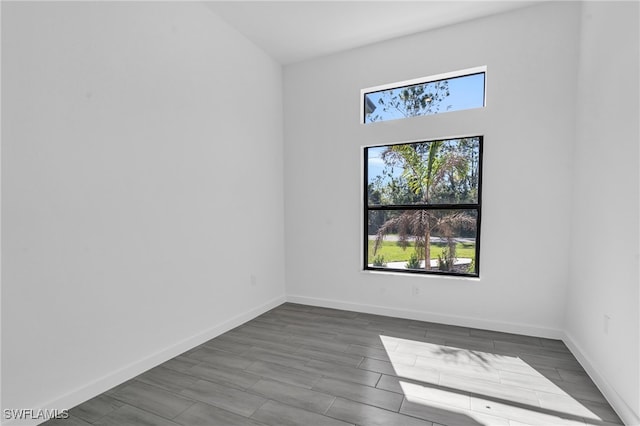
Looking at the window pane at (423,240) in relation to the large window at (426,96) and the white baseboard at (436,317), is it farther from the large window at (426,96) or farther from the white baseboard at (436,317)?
the large window at (426,96)

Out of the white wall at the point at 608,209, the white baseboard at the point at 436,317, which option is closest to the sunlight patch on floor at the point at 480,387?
the white wall at the point at 608,209

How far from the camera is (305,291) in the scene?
4.22 metres

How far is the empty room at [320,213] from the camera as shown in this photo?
6.24 feet

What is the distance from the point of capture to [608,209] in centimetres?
220

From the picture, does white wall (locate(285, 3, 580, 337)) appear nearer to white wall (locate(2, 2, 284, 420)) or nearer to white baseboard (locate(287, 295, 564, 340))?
white baseboard (locate(287, 295, 564, 340))

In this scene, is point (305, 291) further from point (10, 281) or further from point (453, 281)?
point (10, 281)

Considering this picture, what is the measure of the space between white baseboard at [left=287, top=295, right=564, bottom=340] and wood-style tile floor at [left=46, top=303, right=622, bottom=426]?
10 cm

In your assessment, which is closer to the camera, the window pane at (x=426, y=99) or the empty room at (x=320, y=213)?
the empty room at (x=320, y=213)

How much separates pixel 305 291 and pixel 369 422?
2.43m

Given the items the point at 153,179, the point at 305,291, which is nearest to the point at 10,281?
the point at 153,179

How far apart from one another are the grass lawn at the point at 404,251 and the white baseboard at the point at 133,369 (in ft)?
5.56

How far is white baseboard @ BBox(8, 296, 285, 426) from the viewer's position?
6.42 ft

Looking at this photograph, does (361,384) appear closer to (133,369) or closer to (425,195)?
(133,369)

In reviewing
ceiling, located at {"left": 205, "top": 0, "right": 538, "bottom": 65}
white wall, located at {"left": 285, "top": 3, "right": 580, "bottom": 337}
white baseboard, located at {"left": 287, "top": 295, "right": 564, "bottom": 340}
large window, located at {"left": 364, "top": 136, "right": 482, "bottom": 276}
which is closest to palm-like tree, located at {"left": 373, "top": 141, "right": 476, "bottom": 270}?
large window, located at {"left": 364, "top": 136, "right": 482, "bottom": 276}
